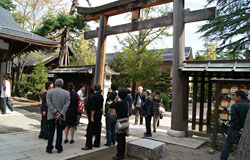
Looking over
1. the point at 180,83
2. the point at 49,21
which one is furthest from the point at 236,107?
the point at 49,21

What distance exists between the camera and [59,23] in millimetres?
13484

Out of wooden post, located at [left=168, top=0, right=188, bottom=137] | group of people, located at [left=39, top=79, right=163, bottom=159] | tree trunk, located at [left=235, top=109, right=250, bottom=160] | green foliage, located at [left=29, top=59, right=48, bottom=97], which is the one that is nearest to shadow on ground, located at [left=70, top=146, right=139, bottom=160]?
group of people, located at [left=39, top=79, right=163, bottom=159]

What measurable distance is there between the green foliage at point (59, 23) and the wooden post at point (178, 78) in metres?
9.32

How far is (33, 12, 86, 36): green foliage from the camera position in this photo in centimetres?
1305

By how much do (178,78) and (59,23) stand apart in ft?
35.0

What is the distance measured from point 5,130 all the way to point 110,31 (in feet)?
19.9

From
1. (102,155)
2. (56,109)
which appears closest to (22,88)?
(56,109)

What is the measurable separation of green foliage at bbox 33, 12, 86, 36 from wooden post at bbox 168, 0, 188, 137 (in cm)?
932

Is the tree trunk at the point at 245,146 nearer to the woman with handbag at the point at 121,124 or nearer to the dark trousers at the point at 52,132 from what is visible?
the woman with handbag at the point at 121,124

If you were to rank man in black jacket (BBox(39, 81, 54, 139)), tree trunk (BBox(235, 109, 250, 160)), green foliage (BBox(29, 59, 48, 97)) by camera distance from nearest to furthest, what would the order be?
tree trunk (BBox(235, 109, 250, 160)) → man in black jacket (BBox(39, 81, 54, 139)) → green foliage (BBox(29, 59, 48, 97))

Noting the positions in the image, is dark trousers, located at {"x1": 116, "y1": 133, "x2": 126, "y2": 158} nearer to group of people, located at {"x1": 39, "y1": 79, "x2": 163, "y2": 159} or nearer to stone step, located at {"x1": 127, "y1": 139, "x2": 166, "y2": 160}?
group of people, located at {"x1": 39, "y1": 79, "x2": 163, "y2": 159}

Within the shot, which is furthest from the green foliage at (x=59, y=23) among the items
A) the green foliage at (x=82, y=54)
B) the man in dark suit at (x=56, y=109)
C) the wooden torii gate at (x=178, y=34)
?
the man in dark suit at (x=56, y=109)

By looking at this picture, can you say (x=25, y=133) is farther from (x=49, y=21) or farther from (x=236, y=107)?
(x=49, y=21)

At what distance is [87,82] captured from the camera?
1079 centimetres
